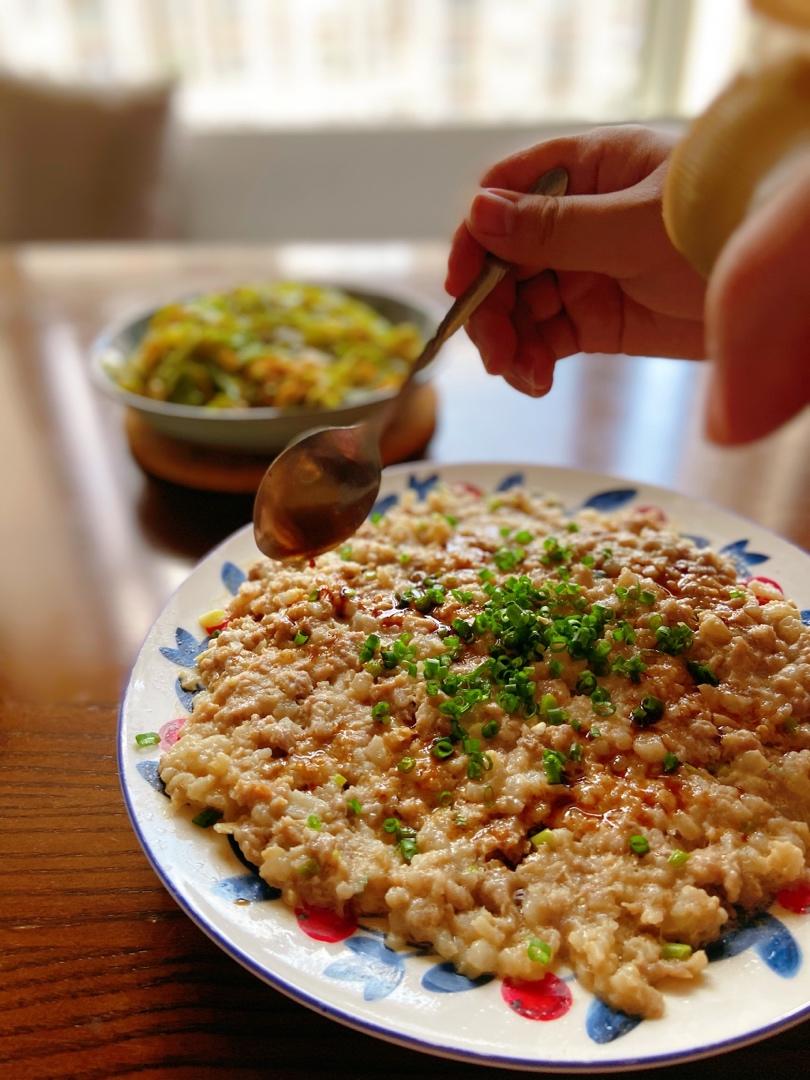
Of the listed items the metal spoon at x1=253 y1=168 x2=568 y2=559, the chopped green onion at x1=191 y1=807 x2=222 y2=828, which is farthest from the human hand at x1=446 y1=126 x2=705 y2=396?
the chopped green onion at x1=191 y1=807 x2=222 y2=828

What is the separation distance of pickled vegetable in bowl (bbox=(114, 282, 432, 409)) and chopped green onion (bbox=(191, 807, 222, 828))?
1.48m

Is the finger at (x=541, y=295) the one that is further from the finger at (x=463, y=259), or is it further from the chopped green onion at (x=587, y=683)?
the chopped green onion at (x=587, y=683)

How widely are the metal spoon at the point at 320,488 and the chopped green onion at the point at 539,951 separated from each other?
803mm

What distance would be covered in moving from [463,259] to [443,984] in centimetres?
131

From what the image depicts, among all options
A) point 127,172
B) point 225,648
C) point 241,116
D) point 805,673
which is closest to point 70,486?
point 225,648

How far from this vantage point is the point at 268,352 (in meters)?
2.99

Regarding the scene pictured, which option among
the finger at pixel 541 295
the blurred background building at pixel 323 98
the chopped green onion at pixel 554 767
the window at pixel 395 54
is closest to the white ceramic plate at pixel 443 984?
the chopped green onion at pixel 554 767

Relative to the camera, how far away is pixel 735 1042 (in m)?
1.06

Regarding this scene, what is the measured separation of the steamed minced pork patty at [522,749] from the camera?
1240 millimetres

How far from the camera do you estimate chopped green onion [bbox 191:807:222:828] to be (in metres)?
1.35

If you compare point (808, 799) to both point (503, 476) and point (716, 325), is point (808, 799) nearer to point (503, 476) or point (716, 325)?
point (716, 325)

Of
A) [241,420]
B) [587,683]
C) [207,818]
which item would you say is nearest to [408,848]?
[207,818]

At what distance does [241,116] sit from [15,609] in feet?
16.0

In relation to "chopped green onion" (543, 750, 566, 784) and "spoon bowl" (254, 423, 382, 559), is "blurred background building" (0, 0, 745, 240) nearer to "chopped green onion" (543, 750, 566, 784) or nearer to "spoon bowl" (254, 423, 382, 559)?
"spoon bowl" (254, 423, 382, 559)
